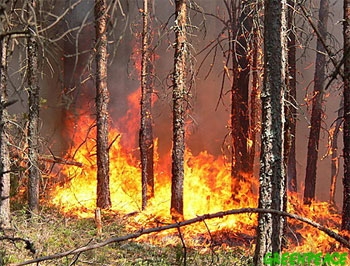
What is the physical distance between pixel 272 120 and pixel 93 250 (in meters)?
5.26

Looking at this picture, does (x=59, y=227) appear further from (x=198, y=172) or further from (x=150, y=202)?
(x=198, y=172)

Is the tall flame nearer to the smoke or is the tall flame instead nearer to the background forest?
the background forest

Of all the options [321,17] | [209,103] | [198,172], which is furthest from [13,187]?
[321,17]

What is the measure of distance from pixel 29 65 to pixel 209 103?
11873 millimetres

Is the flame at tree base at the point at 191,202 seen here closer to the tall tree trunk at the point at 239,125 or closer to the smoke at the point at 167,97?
the tall tree trunk at the point at 239,125

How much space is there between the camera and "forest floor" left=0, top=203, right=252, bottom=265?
8.92 metres

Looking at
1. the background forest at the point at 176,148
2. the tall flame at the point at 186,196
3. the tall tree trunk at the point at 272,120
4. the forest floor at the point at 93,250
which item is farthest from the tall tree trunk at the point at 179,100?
the tall tree trunk at the point at 272,120

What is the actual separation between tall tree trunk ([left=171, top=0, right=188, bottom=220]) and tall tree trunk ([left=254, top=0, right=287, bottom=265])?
6.28 m

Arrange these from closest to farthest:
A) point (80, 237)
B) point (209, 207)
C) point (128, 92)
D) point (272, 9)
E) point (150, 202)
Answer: point (272, 9) → point (80, 237) → point (209, 207) → point (150, 202) → point (128, 92)

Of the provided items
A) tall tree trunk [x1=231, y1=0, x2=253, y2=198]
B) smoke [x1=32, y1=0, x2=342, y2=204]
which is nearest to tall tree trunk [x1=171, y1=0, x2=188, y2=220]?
tall tree trunk [x1=231, y1=0, x2=253, y2=198]

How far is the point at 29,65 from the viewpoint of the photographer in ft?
39.0

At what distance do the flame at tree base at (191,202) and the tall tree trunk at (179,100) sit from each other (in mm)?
850

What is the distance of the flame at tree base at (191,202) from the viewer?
39.8 ft

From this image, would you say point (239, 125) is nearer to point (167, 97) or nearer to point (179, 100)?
point (179, 100)
